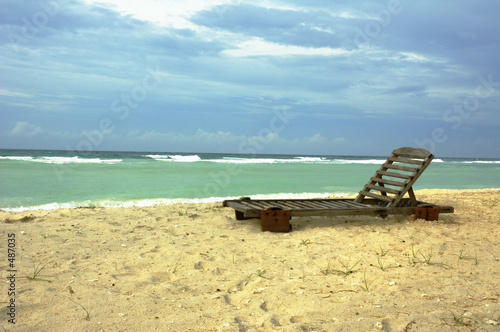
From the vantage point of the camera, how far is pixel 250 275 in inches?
175

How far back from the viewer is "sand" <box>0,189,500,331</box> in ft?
10.9

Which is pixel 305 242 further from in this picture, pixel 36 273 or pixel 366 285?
pixel 36 273

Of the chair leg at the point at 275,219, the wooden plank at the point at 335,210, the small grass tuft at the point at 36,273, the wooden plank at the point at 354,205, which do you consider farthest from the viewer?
the wooden plank at the point at 354,205

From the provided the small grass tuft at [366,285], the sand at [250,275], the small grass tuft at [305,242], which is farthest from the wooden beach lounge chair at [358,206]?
the small grass tuft at [366,285]

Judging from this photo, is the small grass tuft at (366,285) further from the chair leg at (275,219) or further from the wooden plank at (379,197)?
the wooden plank at (379,197)

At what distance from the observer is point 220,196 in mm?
12250

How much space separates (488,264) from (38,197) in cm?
1080

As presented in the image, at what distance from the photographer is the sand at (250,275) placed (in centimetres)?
332

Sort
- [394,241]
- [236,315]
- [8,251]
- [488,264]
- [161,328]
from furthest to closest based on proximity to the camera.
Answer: [394,241]
[8,251]
[488,264]
[236,315]
[161,328]

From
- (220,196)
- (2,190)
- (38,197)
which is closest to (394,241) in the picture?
(220,196)

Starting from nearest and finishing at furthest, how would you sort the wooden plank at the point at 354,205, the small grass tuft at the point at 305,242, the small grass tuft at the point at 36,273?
the small grass tuft at the point at 36,273, the small grass tuft at the point at 305,242, the wooden plank at the point at 354,205

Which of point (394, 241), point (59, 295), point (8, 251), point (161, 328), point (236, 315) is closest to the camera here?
point (161, 328)

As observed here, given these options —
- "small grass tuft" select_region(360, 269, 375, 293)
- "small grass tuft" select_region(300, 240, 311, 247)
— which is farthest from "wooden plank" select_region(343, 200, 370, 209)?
"small grass tuft" select_region(360, 269, 375, 293)

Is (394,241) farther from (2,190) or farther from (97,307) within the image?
(2,190)
